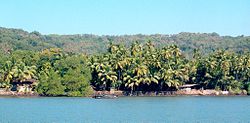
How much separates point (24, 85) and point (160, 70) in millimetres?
27540

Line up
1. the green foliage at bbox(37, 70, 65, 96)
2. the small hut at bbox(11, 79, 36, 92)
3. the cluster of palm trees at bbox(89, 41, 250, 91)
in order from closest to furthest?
→ the green foliage at bbox(37, 70, 65, 96) → the cluster of palm trees at bbox(89, 41, 250, 91) → the small hut at bbox(11, 79, 36, 92)

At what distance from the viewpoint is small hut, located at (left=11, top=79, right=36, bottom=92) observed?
10362cm

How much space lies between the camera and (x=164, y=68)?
104 metres

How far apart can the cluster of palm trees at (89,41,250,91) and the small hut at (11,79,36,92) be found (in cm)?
1238

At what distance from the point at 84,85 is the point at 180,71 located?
19.8 metres

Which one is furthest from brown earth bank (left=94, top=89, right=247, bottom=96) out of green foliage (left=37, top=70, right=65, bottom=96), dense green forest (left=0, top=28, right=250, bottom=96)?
green foliage (left=37, top=70, right=65, bottom=96)

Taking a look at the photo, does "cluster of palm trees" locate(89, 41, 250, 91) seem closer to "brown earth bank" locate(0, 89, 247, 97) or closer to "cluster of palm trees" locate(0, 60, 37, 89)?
"brown earth bank" locate(0, 89, 247, 97)

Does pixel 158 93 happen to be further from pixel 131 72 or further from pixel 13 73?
pixel 13 73

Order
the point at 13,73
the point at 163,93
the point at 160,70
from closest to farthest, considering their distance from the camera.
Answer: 1. the point at 13,73
2. the point at 160,70
3. the point at 163,93

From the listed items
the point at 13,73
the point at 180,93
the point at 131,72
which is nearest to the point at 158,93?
the point at 180,93

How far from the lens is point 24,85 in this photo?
105188 mm

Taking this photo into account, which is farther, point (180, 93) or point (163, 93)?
point (180, 93)

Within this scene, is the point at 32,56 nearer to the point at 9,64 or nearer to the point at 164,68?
the point at 9,64

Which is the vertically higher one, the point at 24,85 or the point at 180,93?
the point at 24,85
